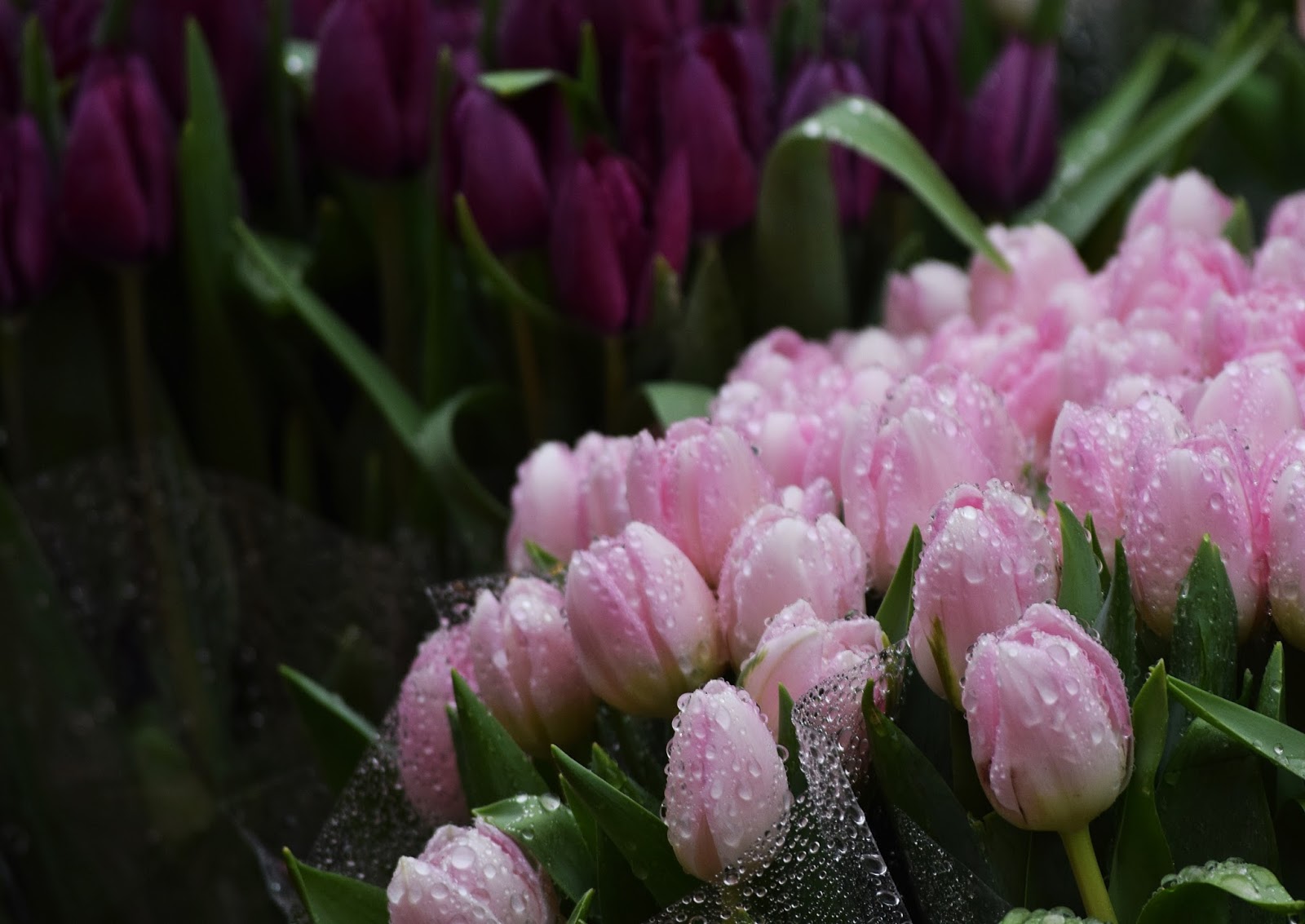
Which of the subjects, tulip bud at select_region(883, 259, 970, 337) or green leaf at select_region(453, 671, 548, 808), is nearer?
green leaf at select_region(453, 671, 548, 808)

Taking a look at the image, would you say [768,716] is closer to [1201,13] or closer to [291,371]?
[291,371]

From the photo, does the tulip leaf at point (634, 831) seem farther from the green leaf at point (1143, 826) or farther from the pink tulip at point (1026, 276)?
the pink tulip at point (1026, 276)

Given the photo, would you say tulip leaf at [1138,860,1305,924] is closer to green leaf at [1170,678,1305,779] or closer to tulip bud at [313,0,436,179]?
green leaf at [1170,678,1305,779]

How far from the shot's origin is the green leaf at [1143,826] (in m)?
0.34

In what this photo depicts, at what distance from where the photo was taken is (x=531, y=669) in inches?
16.6

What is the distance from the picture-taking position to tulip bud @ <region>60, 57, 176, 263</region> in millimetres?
701

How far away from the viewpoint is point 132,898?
766 mm

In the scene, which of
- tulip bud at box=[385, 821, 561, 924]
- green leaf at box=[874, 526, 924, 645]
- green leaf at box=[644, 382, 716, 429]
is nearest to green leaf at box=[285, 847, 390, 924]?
tulip bud at box=[385, 821, 561, 924]

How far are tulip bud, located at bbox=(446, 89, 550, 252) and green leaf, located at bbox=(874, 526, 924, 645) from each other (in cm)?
31

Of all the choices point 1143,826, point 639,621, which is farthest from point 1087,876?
point 639,621

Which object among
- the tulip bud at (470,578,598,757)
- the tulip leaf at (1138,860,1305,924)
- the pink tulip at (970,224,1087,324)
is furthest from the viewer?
the pink tulip at (970,224,1087,324)

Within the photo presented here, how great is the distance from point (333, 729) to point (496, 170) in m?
0.25

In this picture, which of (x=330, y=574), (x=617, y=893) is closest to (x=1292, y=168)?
(x=330, y=574)

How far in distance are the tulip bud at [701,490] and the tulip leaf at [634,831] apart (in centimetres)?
8
